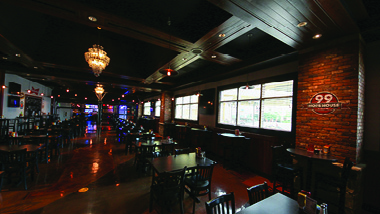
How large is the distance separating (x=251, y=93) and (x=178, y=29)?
3197 mm

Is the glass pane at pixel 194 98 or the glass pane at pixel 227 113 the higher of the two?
the glass pane at pixel 194 98

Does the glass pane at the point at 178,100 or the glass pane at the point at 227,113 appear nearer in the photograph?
the glass pane at the point at 227,113

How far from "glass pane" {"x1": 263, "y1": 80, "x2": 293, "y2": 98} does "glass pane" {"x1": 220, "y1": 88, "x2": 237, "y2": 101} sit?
50.4 inches

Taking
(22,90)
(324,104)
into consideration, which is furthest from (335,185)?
(22,90)

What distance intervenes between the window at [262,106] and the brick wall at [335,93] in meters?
0.68

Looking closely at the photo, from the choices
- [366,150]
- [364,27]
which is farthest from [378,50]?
[366,150]

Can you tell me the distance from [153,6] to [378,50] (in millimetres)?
4550

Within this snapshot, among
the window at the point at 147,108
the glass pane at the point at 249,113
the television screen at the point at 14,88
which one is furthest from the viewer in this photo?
the window at the point at 147,108

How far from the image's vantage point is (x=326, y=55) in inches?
119

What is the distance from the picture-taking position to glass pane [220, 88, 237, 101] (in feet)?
18.8

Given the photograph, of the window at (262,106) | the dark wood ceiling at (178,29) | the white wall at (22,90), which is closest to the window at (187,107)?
the window at (262,106)

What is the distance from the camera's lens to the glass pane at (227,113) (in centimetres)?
569

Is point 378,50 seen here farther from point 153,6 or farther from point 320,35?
point 153,6

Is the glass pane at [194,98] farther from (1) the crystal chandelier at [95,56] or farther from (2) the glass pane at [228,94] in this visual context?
(1) the crystal chandelier at [95,56]
